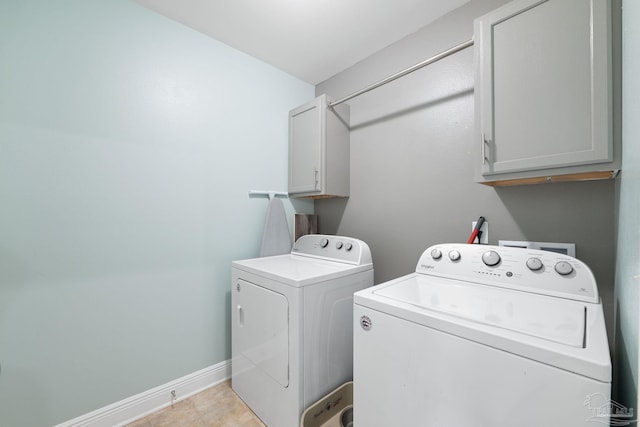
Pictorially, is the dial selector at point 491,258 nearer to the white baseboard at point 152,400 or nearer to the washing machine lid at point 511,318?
the washing machine lid at point 511,318

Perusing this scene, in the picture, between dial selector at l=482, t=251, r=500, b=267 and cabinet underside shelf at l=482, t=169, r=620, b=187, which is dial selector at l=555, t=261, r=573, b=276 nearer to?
dial selector at l=482, t=251, r=500, b=267

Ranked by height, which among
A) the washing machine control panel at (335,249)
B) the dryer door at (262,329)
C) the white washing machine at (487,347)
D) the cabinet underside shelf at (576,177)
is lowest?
the dryer door at (262,329)

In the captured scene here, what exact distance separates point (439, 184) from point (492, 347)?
110cm

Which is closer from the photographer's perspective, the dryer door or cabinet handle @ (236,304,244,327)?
the dryer door

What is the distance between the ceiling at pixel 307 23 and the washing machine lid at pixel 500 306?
5.34ft

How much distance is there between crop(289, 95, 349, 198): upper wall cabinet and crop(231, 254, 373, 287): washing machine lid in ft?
1.88

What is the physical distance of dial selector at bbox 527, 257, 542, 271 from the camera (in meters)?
1.01

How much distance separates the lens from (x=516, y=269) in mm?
1051

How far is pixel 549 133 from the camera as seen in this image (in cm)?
99

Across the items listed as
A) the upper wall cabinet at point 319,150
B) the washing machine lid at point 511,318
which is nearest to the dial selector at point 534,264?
the washing machine lid at point 511,318

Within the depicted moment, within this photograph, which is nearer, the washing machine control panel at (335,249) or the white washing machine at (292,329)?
the white washing machine at (292,329)

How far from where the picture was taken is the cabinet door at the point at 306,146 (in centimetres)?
195

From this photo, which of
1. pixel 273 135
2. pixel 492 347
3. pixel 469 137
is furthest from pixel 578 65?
pixel 273 135

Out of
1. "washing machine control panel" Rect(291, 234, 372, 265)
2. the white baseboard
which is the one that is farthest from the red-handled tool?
the white baseboard
